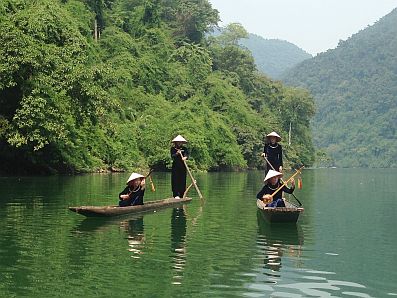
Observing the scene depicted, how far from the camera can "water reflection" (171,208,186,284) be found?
24.5ft

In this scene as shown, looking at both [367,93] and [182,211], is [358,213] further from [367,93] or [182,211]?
[367,93]

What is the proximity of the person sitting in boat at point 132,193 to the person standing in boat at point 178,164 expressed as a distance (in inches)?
111

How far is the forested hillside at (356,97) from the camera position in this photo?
109m

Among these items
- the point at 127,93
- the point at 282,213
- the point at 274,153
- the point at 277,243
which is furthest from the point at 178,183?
the point at 127,93

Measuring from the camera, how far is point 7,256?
8.11 meters

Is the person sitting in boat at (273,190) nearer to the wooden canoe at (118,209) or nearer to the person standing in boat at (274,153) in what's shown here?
the person standing in boat at (274,153)

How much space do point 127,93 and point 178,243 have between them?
39.0 metres

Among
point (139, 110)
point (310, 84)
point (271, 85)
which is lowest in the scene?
point (139, 110)

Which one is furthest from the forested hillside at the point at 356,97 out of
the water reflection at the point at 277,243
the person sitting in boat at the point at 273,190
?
the water reflection at the point at 277,243

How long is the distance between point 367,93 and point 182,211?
118341 mm

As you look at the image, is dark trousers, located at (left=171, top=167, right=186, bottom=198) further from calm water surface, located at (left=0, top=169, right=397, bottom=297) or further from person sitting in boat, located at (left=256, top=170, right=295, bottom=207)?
person sitting in boat, located at (left=256, top=170, right=295, bottom=207)

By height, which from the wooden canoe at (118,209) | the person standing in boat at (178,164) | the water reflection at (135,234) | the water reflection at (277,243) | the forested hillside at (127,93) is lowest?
the water reflection at (277,243)

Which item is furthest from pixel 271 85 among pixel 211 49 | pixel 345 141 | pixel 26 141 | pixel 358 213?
pixel 358 213

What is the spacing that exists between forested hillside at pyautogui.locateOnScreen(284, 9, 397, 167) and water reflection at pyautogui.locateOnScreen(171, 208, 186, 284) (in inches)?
3787
